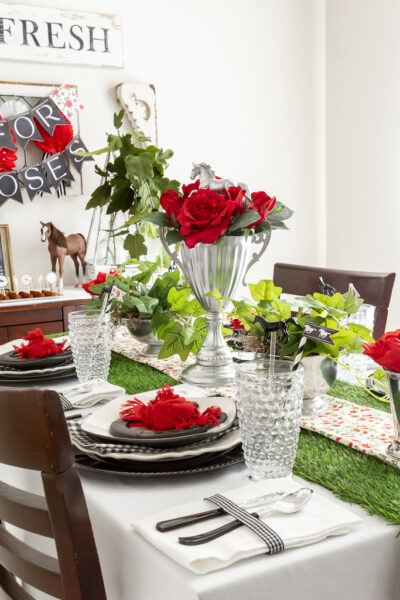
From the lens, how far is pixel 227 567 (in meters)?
0.65

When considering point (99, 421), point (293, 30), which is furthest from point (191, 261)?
point (293, 30)

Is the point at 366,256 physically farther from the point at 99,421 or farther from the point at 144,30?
the point at 99,421

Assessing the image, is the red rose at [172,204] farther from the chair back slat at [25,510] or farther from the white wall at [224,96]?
the white wall at [224,96]

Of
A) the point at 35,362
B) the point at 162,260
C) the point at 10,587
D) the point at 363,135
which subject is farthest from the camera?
the point at 363,135

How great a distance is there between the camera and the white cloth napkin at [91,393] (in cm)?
121

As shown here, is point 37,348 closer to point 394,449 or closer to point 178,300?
point 178,300

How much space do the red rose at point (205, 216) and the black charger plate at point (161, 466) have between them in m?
0.49

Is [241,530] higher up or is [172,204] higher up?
[172,204]

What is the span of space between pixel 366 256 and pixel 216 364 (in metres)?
2.59

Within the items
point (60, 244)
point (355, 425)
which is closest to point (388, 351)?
point (355, 425)

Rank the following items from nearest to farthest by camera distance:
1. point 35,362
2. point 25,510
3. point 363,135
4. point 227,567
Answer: point 227,567
point 25,510
point 35,362
point 363,135

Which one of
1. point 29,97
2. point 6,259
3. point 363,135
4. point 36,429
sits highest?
point 29,97

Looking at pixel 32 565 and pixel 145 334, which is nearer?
pixel 32 565

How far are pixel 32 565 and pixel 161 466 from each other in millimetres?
207
